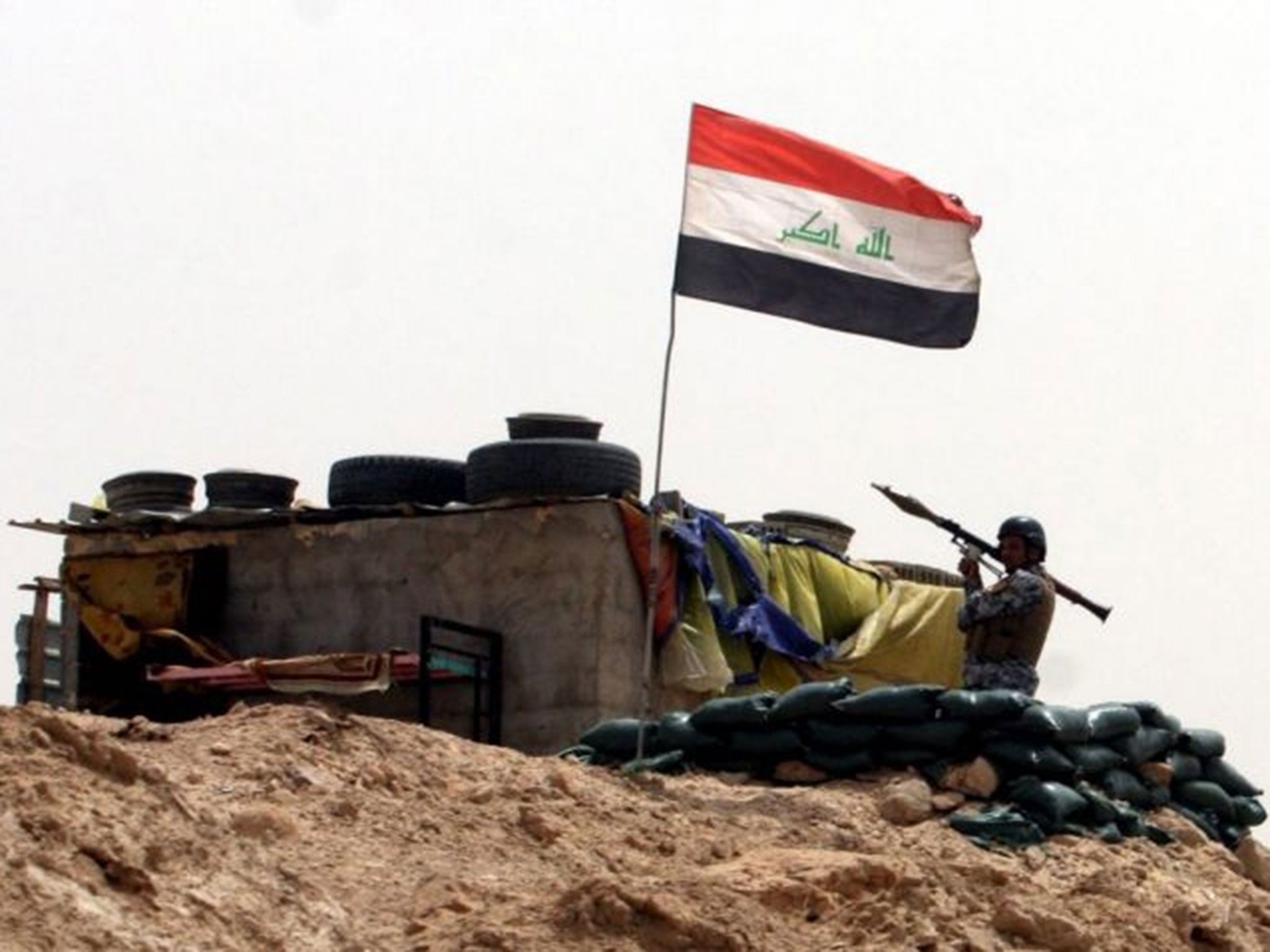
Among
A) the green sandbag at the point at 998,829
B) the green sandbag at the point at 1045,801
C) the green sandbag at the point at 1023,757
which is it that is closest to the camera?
the green sandbag at the point at 998,829

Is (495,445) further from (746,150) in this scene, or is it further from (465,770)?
(465,770)

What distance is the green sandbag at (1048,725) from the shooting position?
35.4 feet

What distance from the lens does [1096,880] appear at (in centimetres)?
1017

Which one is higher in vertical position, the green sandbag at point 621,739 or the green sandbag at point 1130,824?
the green sandbag at point 621,739

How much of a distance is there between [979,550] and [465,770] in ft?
14.1

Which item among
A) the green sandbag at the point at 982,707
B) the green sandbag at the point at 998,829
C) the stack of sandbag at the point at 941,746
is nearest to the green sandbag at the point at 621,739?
the stack of sandbag at the point at 941,746

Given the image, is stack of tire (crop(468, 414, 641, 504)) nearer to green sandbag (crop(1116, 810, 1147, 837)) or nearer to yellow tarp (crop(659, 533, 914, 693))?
yellow tarp (crop(659, 533, 914, 693))

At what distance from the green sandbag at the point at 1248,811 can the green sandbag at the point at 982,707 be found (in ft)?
7.11

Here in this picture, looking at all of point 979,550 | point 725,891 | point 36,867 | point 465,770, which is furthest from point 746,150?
point 36,867

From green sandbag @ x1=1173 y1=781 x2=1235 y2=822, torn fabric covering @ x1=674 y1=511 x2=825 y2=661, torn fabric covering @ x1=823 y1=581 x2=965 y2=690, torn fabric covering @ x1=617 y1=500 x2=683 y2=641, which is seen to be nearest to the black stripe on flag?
torn fabric covering @ x1=617 y1=500 x2=683 y2=641

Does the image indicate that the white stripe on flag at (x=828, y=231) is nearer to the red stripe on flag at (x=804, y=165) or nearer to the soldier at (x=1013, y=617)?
the red stripe on flag at (x=804, y=165)

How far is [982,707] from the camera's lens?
10734 millimetres

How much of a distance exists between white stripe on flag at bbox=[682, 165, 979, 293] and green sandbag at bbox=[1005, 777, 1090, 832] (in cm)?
322

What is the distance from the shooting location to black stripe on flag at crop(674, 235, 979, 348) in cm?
1242
